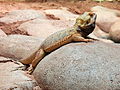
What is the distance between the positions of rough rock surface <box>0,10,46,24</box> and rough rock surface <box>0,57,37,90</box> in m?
2.16

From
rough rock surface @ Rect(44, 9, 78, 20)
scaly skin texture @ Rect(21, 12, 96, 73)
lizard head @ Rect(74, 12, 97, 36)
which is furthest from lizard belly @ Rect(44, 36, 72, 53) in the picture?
rough rock surface @ Rect(44, 9, 78, 20)

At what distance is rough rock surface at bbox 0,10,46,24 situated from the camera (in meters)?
6.35

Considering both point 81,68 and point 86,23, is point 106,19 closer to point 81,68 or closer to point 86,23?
point 86,23

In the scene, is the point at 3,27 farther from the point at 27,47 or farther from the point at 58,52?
the point at 58,52

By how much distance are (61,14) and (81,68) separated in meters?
3.83

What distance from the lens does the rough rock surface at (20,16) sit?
250 inches

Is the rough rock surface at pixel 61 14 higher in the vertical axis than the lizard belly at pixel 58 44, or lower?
lower

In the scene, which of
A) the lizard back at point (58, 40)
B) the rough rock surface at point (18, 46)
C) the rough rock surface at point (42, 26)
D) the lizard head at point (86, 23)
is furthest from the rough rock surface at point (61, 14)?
the lizard head at point (86, 23)

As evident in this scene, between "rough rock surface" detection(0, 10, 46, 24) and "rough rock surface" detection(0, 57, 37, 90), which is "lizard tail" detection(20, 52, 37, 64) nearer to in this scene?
"rough rock surface" detection(0, 57, 37, 90)

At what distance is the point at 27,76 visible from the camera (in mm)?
3918

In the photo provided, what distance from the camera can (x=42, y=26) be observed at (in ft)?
19.9

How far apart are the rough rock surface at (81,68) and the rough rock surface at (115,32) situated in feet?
7.37

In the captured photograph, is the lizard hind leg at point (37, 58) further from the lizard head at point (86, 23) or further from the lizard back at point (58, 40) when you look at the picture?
the lizard head at point (86, 23)

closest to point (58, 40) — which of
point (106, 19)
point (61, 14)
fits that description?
point (106, 19)
